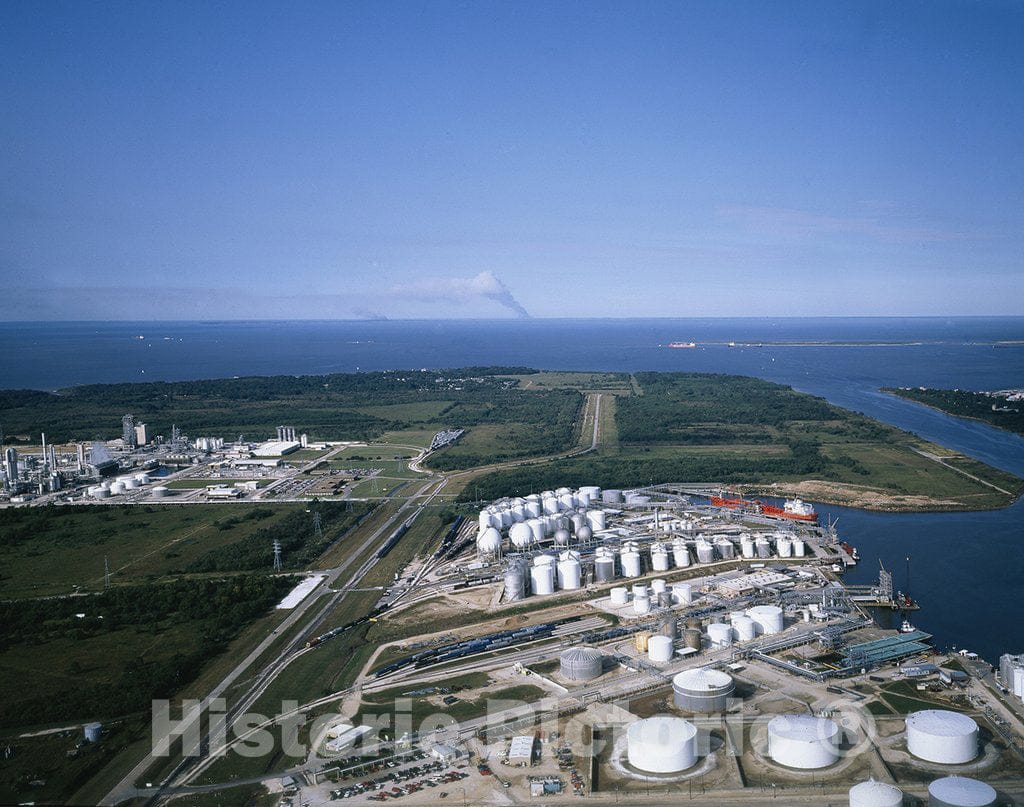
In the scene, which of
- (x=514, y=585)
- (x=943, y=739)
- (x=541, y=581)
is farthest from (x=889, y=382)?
(x=943, y=739)

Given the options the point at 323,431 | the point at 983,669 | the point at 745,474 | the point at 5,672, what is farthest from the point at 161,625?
the point at 323,431

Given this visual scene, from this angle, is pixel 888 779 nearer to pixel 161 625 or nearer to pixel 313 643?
pixel 313 643

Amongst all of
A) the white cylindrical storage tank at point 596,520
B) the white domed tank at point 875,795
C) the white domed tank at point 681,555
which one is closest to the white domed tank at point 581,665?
A: the white domed tank at point 875,795

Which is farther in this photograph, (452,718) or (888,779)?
(452,718)

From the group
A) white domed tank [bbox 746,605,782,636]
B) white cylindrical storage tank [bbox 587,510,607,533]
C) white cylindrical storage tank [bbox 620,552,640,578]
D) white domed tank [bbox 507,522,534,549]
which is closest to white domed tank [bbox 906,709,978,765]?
white domed tank [bbox 746,605,782,636]

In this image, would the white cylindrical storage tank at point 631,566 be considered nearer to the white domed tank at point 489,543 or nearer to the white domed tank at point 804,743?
the white domed tank at point 489,543

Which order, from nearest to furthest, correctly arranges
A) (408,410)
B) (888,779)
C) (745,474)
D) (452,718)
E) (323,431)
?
(888,779)
(452,718)
(745,474)
(323,431)
(408,410)
